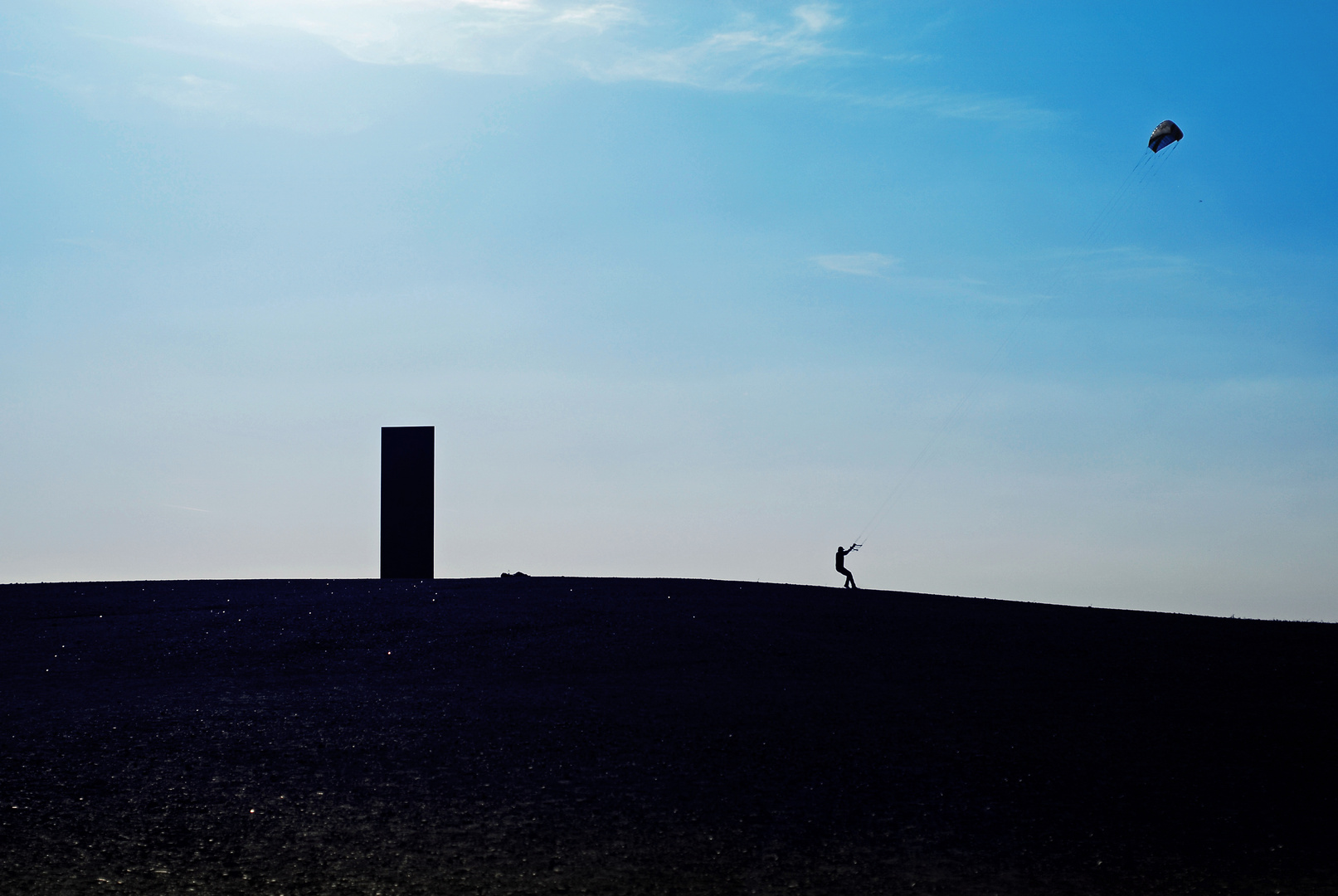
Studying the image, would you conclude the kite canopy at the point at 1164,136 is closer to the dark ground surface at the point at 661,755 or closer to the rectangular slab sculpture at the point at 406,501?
the dark ground surface at the point at 661,755

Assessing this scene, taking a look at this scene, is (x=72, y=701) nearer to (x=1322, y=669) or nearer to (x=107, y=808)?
(x=107, y=808)

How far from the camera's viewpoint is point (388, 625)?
60.8ft

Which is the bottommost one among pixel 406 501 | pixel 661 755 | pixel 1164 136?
pixel 661 755

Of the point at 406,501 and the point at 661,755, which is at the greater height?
the point at 406,501

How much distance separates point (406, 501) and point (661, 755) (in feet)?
62.6

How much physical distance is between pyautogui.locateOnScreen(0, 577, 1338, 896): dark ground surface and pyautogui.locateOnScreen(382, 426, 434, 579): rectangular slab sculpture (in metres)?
9.17

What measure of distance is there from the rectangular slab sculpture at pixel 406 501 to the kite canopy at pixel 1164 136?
59.4 feet

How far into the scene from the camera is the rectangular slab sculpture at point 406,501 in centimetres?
2894

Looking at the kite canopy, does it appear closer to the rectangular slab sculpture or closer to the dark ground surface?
the dark ground surface

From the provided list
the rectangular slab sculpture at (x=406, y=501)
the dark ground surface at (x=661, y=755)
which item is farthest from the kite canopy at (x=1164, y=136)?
the rectangular slab sculpture at (x=406, y=501)

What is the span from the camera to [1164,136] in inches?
892

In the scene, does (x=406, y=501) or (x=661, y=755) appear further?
(x=406, y=501)

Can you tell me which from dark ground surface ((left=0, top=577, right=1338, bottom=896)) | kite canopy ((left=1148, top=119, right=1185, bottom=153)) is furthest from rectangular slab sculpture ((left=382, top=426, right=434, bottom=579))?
kite canopy ((left=1148, top=119, right=1185, bottom=153))

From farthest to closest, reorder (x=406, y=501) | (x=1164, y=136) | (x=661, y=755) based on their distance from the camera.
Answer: (x=406, y=501) → (x=1164, y=136) → (x=661, y=755)
